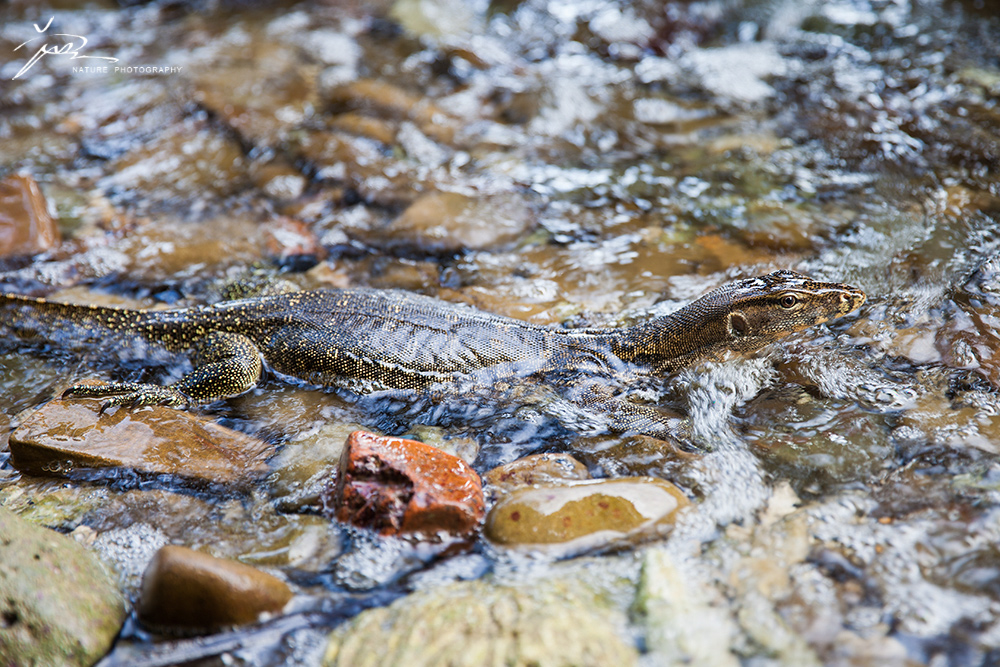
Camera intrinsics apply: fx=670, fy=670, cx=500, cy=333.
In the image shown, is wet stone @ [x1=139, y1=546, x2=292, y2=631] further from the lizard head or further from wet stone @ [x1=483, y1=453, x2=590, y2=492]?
the lizard head

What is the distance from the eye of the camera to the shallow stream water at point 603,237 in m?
3.70

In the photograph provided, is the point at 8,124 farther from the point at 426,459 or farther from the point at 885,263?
the point at 885,263

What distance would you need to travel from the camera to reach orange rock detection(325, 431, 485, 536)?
398 centimetres

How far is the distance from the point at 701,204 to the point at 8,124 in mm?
9696

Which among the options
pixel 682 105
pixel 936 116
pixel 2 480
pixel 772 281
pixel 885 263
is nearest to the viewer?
pixel 2 480

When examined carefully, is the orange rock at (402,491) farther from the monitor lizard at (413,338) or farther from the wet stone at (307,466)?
the monitor lizard at (413,338)

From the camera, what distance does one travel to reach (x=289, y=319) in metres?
5.63

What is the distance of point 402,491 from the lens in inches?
158

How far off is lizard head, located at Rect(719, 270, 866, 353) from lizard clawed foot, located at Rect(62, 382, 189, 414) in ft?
14.6

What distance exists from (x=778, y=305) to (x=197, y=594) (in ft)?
14.5

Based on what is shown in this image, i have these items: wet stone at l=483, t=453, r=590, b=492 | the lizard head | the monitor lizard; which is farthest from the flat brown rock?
the lizard head

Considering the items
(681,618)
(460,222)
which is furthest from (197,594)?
(460,222)

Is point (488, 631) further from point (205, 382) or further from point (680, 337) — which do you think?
point (205, 382)

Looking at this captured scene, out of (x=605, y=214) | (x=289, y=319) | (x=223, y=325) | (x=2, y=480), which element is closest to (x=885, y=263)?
(x=605, y=214)
